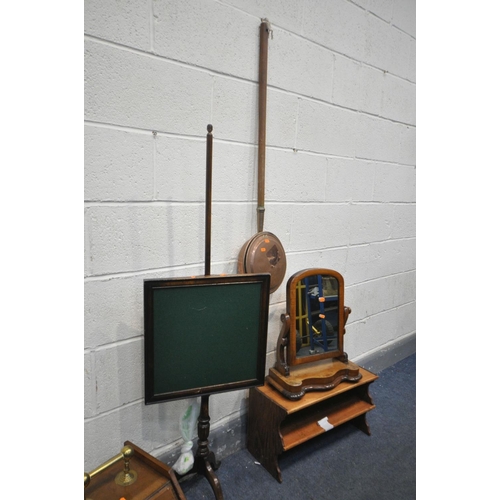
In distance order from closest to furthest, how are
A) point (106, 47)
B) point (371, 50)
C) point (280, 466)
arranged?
point (106, 47) → point (280, 466) → point (371, 50)

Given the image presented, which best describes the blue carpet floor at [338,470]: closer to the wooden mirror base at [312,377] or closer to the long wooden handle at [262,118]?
the wooden mirror base at [312,377]

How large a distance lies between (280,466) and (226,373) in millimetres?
597

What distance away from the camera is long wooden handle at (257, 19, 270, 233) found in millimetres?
1509

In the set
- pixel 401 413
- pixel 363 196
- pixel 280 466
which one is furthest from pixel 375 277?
pixel 280 466

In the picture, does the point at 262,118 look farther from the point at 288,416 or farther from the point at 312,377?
the point at 288,416

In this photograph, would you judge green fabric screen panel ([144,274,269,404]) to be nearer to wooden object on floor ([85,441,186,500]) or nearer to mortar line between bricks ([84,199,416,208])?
wooden object on floor ([85,441,186,500])

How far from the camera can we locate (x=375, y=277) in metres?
2.35

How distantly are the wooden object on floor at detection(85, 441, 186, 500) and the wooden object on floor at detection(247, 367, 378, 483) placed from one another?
52cm

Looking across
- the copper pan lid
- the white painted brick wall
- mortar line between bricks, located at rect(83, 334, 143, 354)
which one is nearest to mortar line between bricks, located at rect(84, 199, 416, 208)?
the white painted brick wall

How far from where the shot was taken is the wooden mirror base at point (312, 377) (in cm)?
156

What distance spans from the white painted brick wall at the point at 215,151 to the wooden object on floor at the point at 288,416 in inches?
5.6

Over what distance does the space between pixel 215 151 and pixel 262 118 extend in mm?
251

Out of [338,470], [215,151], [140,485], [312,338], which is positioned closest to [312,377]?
[312,338]

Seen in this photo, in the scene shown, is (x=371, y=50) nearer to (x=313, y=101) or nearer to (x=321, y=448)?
(x=313, y=101)
